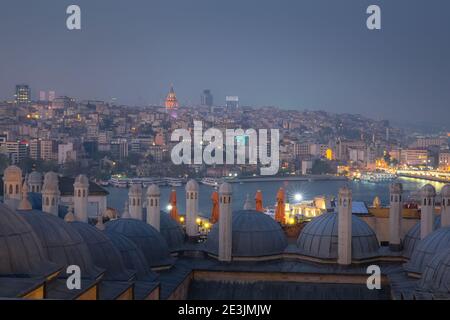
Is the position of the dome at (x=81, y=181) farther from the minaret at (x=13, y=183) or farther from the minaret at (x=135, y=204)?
the minaret at (x=135, y=204)

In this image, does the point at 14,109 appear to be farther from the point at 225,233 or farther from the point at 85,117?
the point at 225,233

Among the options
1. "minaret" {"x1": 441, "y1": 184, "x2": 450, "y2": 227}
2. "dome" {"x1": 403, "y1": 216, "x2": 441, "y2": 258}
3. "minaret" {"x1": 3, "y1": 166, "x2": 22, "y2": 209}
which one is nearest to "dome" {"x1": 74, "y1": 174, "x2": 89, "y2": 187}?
"minaret" {"x1": 3, "y1": 166, "x2": 22, "y2": 209}

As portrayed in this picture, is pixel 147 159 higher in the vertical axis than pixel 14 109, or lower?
lower

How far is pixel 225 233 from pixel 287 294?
1231 mm

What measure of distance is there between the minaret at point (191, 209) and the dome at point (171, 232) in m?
0.25

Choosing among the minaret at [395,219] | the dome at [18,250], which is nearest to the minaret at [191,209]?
the minaret at [395,219]

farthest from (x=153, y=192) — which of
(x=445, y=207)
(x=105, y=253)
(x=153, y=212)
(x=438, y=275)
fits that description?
(x=438, y=275)

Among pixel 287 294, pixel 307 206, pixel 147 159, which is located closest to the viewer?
pixel 287 294

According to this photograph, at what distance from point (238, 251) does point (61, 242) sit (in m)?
3.49

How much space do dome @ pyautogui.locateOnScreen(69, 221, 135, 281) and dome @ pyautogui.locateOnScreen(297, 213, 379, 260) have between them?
3012mm

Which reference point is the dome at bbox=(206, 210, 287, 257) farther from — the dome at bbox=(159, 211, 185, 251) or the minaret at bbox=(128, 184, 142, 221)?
the minaret at bbox=(128, 184, 142, 221)

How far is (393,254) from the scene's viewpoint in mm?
10008
